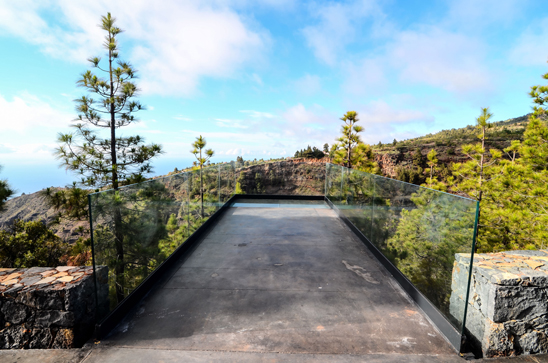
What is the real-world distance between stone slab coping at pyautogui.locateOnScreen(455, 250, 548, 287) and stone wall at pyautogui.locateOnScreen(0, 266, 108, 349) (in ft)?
10.1

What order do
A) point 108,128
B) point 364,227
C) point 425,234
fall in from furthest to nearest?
point 108,128 → point 364,227 → point 425,234

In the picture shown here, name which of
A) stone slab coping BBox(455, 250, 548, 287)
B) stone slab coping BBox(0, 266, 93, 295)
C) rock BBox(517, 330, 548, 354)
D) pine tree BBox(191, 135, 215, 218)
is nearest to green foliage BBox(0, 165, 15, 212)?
stone slab coping BBox(0, 266, 93, 295)

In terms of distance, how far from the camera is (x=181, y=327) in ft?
7.47

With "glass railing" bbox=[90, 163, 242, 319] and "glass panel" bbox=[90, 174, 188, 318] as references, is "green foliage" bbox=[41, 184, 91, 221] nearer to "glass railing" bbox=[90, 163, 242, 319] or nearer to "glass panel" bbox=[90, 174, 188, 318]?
"glass railing" bbox=[90, 163, 242, 319]

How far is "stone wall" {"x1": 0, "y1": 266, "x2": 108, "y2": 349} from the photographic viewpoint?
1.98 m

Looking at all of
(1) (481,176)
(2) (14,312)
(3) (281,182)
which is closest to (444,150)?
(1) (481,176)

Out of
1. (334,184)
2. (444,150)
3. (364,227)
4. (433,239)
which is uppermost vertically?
(444,150)

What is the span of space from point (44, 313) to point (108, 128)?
34.0ft

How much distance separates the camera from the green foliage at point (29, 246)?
8.69 metres

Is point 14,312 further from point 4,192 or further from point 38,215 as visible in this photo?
point 38,215

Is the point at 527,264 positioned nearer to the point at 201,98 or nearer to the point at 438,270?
the point at 438,270

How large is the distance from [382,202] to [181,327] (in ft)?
9.82

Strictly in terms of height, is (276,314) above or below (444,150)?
below

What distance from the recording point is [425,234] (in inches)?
103
